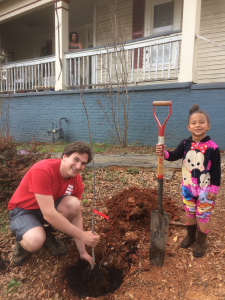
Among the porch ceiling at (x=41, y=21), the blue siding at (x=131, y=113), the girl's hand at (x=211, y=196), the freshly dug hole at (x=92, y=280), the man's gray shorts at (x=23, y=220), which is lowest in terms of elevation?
the freshly dug hole at (x=92, y=280)

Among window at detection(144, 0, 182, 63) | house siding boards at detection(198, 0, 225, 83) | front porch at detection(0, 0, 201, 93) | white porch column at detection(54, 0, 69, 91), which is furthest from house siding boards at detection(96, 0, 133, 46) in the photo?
house siding boards at detection(198, 0, 225, 83)

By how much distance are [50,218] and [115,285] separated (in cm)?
85

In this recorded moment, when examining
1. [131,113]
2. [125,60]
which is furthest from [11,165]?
[125,60]

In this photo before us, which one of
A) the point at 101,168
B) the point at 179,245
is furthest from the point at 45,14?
the point at 179,245

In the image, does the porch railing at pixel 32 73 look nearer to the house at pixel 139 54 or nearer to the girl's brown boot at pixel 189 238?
the house at pixel 139 54

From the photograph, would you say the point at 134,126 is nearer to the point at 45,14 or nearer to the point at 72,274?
the point at 72,274

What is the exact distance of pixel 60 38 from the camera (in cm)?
761

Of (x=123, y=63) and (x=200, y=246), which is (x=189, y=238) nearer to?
(x=200, y=246)

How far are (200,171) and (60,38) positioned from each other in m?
7.31

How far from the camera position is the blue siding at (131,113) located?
545 centimetres

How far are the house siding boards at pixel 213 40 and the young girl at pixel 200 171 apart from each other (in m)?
6.06

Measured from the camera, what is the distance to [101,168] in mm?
4391

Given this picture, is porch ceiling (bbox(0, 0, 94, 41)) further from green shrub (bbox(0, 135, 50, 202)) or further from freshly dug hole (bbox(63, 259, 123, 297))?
freshly dug hole (bbox(63, 259, 123, 297))

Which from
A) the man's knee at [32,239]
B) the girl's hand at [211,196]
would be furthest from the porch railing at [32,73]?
the girl's hand at [211,196]
